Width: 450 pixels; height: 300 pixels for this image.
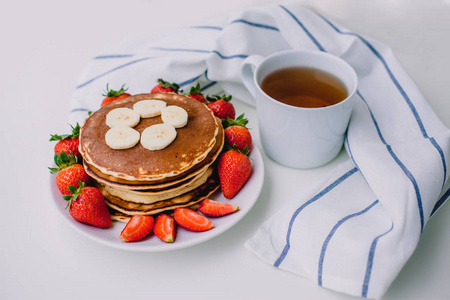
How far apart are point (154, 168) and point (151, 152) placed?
5 centimetres

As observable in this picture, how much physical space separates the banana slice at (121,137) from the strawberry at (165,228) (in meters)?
0.19

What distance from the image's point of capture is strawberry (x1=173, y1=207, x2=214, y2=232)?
1.02 m

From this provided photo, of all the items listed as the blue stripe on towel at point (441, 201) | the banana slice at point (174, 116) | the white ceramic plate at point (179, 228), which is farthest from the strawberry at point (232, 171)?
the blue stripe on towel at point (441, 201)

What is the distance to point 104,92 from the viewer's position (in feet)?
4.69

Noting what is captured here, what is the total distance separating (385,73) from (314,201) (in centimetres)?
52

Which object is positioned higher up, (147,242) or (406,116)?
(406,116)

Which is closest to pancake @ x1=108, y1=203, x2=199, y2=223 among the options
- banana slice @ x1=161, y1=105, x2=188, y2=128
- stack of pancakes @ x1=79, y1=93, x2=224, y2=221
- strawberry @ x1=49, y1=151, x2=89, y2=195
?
stack of pancakes @ x1=79, y1=93, x2=224, y2=221

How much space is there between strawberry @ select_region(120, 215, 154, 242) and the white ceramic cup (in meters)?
0.41

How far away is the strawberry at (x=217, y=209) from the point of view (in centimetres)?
105

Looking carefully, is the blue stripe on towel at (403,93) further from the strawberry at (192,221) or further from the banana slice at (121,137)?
the banana slice at (121,137)

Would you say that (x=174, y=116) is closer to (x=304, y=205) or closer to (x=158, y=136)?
(x=158, y=136)

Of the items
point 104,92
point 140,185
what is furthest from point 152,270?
point 104,92

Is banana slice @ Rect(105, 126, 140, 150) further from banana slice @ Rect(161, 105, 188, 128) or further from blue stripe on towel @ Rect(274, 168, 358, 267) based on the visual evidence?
blue stripe on towel @ Rect(274, 168, 358, 267)

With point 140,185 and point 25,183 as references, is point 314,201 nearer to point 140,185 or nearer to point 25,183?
point 140,185
